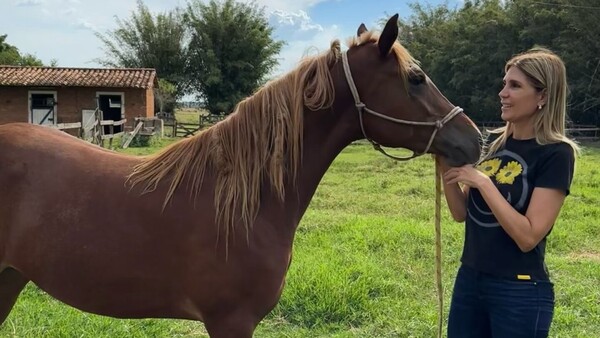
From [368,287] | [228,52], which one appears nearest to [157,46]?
[228,52]

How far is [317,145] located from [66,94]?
21.7m

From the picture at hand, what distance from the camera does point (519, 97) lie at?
Result: 2.03 meters

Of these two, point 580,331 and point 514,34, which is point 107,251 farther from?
point 514,34

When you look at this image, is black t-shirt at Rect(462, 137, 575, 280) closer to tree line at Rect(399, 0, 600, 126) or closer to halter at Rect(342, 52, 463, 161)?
halter at Rect(342, 52, 463, 161)

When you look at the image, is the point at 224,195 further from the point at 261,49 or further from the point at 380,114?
the point at 261,49

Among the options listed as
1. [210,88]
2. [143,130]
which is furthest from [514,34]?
[143,130]

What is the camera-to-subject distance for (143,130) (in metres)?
19.0

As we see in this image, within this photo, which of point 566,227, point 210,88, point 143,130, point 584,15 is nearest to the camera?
point 566,227

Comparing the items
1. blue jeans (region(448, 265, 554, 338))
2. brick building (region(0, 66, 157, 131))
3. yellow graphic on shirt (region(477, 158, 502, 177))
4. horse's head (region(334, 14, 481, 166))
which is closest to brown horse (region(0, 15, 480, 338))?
horse's head (region(334, 14, 481, 166))

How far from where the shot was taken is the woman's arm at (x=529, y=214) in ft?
6.31

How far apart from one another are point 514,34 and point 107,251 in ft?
102

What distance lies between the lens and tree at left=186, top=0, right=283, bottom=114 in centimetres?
3303

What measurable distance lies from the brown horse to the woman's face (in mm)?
161

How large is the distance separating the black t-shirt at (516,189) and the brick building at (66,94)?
20679mm
